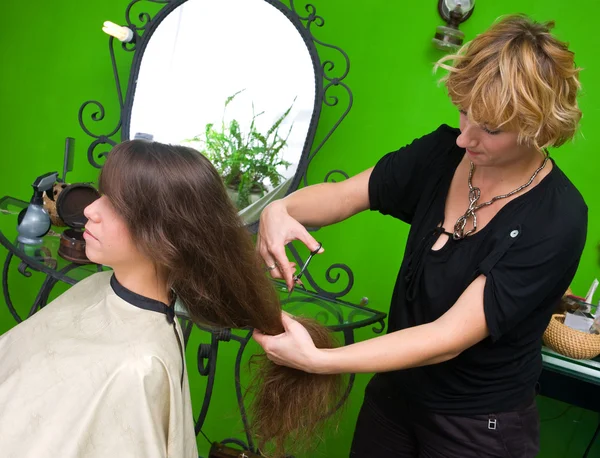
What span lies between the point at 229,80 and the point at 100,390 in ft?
4.04

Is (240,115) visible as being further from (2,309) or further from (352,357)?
(2,309)

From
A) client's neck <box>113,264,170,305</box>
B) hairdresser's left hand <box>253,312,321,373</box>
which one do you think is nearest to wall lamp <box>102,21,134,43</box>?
client's neck <box>113,264,170,305</box>

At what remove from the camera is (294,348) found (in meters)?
1.19

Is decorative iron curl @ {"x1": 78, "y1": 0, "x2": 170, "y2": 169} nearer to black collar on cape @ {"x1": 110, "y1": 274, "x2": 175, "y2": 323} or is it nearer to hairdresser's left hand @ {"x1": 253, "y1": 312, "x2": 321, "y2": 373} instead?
black collar on cape @ {"x1": 110, "y1": 274, "x2": 175, "y2": 323}

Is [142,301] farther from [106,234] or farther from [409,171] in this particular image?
[409,171]

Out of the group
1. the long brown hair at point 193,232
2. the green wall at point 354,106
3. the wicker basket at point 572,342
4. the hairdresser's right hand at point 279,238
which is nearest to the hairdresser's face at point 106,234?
the long brown hair at point 193,232

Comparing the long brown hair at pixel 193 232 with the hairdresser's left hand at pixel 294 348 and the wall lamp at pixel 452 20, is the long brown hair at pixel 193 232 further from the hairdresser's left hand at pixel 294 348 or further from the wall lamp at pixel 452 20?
the wall lamp at pixel 452 20

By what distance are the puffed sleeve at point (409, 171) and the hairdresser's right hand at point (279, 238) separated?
0.79ft

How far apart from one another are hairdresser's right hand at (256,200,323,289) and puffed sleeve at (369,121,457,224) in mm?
242

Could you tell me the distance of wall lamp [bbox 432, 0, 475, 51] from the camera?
1.98m

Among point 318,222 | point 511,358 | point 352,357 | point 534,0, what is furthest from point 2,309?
point 534,0

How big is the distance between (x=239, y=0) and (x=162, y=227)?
1171 millimetres

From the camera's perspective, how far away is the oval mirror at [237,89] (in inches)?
80.6

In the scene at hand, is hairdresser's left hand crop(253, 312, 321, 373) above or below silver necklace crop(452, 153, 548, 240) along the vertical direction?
below
